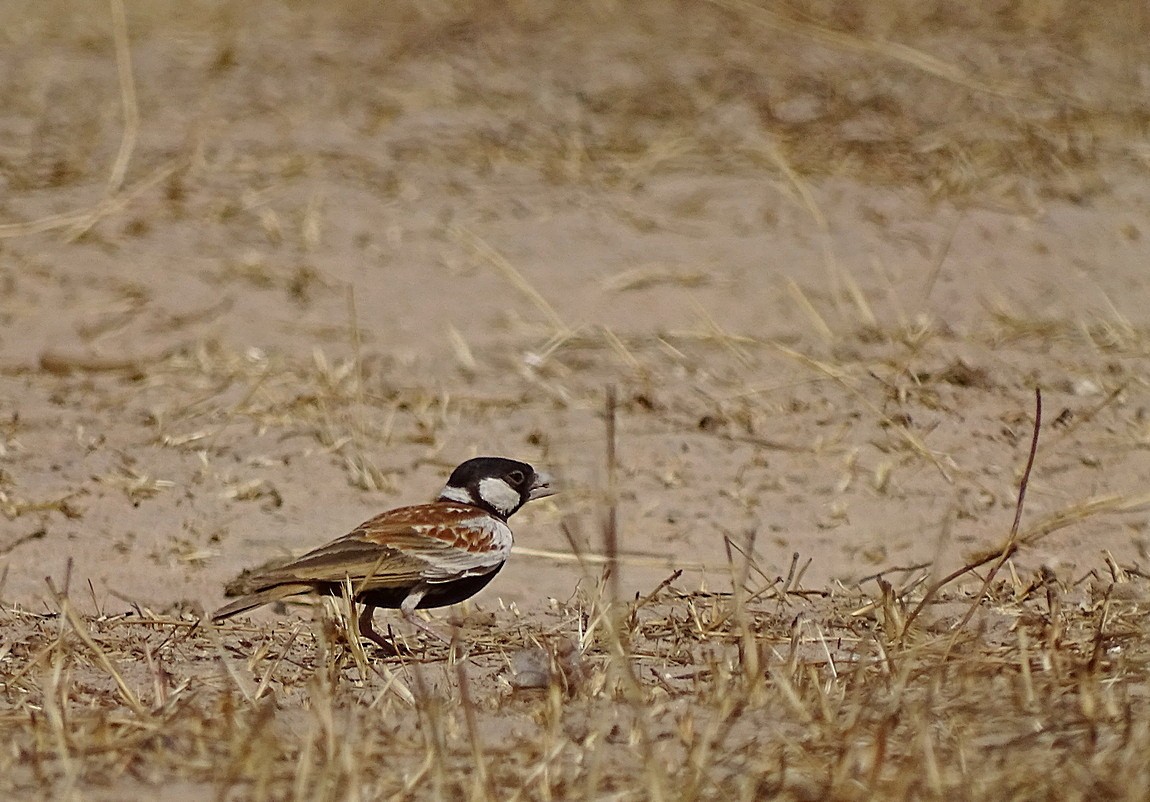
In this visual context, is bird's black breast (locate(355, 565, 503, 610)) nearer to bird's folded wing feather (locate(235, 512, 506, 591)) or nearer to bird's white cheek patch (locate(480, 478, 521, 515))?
bird's folded wing feather (locate(235, 512, 506, 591))

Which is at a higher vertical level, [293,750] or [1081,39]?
[1081,39]

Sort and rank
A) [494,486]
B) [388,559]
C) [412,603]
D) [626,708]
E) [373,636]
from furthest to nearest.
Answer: [494,486] < [412,603] < [388,559] < [373,636] < [626,708]

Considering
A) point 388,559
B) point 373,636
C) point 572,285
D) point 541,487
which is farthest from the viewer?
point 572,285

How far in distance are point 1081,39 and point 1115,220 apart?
262 cm

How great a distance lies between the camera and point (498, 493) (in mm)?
5832

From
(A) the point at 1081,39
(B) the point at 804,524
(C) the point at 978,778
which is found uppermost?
(A) the point at 1081,39

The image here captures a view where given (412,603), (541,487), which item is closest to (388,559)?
(412,603)

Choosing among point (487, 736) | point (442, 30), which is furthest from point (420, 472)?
point (442, 30)

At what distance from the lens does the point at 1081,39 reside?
1171 centimetres

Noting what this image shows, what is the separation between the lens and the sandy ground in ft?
21.5

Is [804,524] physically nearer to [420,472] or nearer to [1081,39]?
[420,472]

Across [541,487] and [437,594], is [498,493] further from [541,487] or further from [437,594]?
[437,594]

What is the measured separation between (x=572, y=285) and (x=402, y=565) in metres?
3.74

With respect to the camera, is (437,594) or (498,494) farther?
(498,494)
